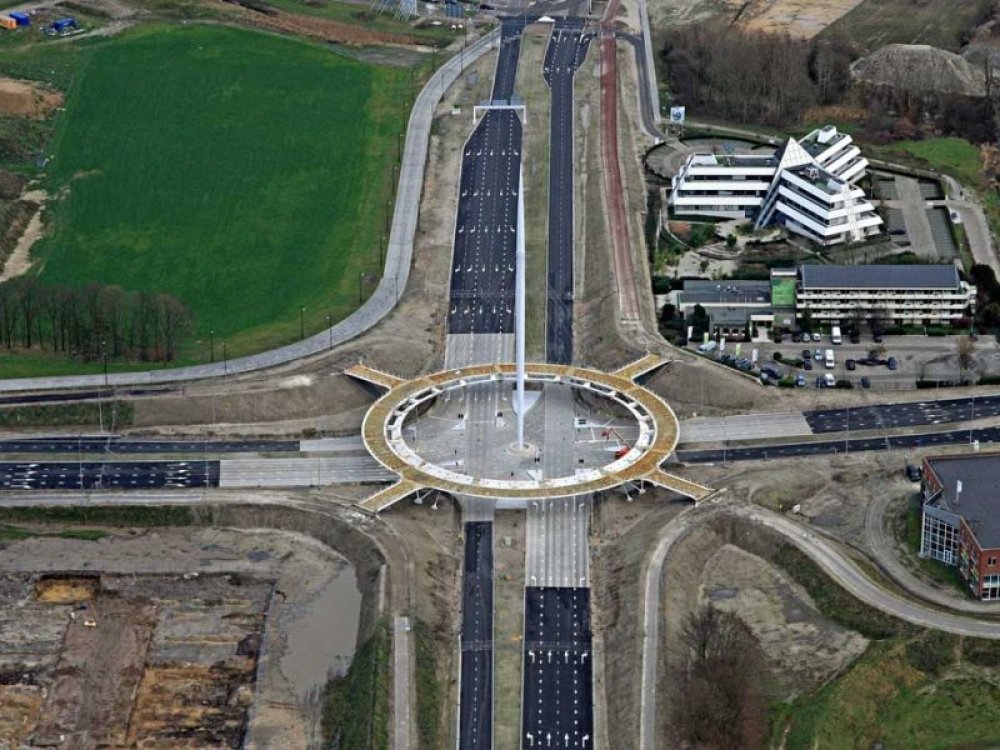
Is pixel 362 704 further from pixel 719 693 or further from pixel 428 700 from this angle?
pixel 719 693

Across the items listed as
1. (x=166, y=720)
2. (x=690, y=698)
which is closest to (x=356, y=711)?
(x=166, y=720)

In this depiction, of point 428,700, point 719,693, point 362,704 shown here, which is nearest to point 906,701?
point 719,693

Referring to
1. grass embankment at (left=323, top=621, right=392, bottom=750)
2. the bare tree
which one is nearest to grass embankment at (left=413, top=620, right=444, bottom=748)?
grass embankment at (left=323, top=621, right=392, bottom=750)

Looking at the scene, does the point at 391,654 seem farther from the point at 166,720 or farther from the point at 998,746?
the point at 998,746

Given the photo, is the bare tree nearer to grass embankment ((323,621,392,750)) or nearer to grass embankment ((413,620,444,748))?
grass embankment ((413,620,444,748))

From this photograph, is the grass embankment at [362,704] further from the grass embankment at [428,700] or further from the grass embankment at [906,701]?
the grass embankment at [906,701]
